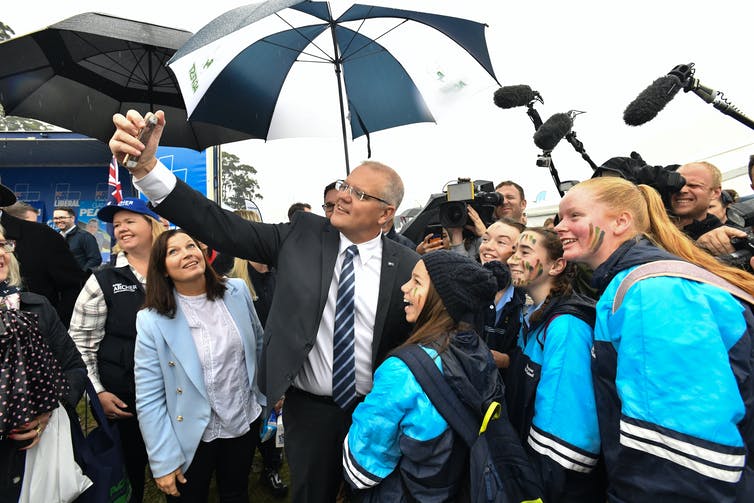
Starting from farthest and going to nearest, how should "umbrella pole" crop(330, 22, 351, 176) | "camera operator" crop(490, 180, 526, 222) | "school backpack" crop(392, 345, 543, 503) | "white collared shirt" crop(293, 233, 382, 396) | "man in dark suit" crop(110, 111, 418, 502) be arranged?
"camera operator" crop(490, 180, 526, 222), "umbrella pole" crop(330, 22, 351, 176), "white collared shirt" crop(293, 233, 382, 396), "man in dark suit" crop(110, 111, 418, 502), "school backpack" crop(392, 345, 543, 503)

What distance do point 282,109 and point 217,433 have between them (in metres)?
2.32

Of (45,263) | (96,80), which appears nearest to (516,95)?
(45,263)

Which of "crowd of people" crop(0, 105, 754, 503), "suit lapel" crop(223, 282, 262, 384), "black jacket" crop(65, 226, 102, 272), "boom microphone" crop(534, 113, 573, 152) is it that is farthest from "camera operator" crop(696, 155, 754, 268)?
"black jacket" crop(65, 226, 102, 272)

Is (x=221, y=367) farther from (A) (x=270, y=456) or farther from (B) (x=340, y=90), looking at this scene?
(B) (x=340, y=90)

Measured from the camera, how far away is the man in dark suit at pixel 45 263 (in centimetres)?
326

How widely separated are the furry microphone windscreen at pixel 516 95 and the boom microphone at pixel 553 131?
38 cm

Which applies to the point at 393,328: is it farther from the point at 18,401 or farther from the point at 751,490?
the point at 18,401

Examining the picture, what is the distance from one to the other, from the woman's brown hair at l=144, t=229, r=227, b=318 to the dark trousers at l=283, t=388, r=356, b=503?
0.90m

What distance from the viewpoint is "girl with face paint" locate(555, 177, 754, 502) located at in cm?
111

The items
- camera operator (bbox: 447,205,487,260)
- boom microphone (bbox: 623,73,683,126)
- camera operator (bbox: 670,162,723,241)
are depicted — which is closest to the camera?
→ boom microphone (bbox: 623,73,683,126)

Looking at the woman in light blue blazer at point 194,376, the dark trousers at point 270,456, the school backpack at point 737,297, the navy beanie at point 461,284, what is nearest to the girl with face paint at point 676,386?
the school backpack at point 737,297

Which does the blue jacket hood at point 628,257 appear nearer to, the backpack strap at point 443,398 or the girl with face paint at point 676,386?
the girl with face paint at point 676,386

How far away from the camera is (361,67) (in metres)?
3.22

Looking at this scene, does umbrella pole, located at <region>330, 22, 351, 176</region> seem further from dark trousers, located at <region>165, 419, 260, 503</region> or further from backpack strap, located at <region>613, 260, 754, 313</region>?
backpack strap, located at <region>613, 260, 754, 313</region>
